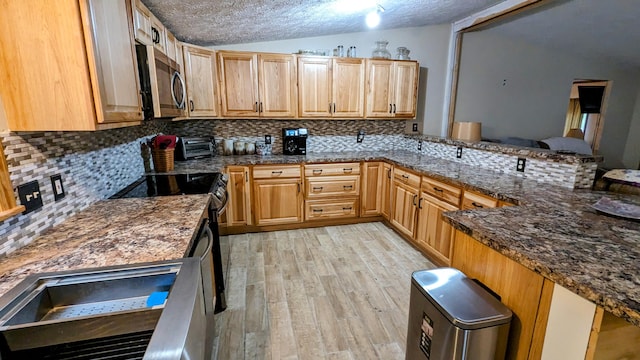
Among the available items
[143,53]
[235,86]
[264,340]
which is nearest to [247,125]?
[235,86]

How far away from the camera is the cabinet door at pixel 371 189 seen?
359cm

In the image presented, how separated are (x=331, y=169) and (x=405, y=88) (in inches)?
54.4

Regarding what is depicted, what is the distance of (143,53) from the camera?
173 cm

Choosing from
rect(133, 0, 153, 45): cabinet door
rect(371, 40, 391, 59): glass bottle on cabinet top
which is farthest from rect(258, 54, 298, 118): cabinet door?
rect(133, 0, 153, 45): cabinet door

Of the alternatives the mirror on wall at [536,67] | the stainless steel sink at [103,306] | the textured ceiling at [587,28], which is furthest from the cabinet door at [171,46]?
the textured ceiling at [587,28]

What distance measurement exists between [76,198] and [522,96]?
5.44 metres

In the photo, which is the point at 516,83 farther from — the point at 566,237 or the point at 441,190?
the point at 566,237

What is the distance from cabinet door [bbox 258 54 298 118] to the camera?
3.33 m

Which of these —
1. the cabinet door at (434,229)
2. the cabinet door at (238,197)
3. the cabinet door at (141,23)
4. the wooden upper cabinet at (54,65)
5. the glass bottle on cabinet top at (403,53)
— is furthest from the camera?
the glass bottle on cabinet top at (403,53)

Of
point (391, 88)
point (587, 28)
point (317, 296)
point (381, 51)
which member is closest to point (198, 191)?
point (317, 296)

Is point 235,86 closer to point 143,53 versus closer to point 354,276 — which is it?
point 143,53

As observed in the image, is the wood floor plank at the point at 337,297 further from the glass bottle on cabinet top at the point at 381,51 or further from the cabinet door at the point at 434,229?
the glass bottle on cabinet top at the point at 381,51

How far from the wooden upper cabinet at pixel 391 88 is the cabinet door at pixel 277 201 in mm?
1321

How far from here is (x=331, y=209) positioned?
3.59m
